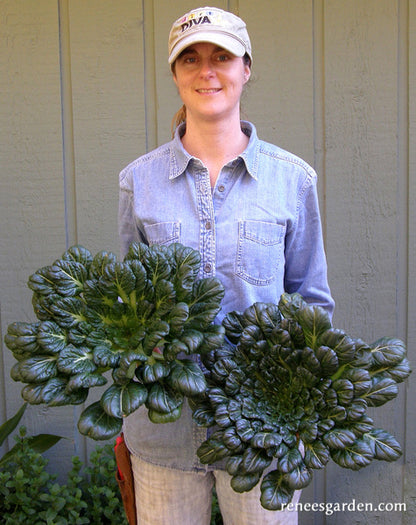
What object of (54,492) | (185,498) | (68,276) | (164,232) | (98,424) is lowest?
(54,492)

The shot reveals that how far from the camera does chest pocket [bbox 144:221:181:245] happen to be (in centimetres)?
A: 152

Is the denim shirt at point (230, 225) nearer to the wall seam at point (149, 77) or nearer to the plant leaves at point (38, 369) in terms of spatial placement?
the plant leaves at point (38, 369)

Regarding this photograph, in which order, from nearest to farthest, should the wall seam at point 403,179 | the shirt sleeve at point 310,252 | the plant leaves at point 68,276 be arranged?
the plant leaves at point 68,276, the shirt sleeve at point 310,252, the wall seam at point 403,179

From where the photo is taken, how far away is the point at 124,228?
1.71m

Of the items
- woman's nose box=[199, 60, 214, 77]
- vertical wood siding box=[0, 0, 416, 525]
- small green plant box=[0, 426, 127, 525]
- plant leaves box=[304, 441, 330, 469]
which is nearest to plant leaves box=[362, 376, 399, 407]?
plant leaves box=[304, 441, 330, 469]

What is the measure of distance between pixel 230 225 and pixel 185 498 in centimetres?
75

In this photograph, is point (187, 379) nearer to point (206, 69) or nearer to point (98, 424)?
A: point (98, 424)

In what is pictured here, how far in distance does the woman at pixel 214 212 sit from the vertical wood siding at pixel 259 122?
0.98 meters

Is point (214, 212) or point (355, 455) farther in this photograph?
point (214, 212)

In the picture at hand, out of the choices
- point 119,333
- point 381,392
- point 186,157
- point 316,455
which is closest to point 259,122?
point 186,157

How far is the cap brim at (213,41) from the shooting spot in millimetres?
1406

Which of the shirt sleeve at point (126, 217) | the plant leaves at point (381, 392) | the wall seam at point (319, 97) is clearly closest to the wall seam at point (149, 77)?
the wall seam at point (319, 97)

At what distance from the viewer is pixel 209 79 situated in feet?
4.73

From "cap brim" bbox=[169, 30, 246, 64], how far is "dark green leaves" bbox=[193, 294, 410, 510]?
25.2 inches
